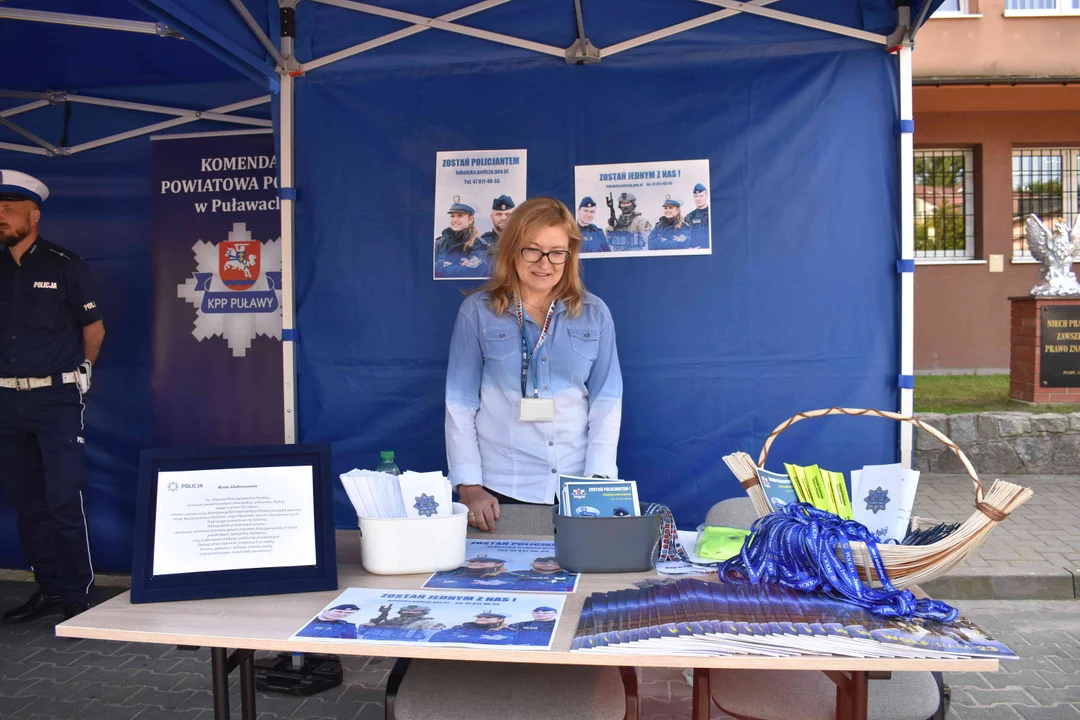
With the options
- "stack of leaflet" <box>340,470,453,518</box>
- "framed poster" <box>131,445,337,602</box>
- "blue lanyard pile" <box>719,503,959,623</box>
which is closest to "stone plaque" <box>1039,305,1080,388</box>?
"blue lanyard pile" <box>719,503,959,623</box>

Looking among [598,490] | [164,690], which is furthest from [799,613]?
[164,690]

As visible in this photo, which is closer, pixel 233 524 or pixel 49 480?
pixel 233 524

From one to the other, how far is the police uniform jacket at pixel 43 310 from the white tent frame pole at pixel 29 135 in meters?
0.54

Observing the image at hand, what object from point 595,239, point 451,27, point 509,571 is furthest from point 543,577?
point 451,27

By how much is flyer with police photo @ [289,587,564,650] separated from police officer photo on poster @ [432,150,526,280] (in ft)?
5.62

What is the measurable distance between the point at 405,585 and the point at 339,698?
155cm

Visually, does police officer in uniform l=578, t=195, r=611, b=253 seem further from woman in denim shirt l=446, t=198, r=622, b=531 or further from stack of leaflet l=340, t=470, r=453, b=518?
stack of leaflet l=340, t=470, r=453, b=518

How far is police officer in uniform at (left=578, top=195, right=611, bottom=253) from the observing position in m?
3.03

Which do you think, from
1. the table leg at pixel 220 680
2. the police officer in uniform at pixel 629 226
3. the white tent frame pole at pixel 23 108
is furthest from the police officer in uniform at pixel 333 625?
the white tent frame pole at pixel 23 108

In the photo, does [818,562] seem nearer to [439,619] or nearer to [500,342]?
[439,619]

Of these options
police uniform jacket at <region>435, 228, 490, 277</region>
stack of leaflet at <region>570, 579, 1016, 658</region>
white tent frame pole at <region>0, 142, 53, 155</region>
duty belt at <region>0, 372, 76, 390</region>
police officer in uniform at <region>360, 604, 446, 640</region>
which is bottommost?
police officer in uniform at <region>360, 604, 446, 640</region>

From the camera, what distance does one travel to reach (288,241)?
10.3 feet

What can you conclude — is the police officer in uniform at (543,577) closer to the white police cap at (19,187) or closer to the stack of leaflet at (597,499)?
the stack of leaflet at (597,499)

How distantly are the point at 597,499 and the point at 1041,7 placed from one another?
40.4ft
